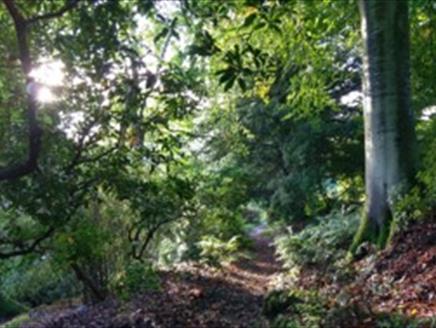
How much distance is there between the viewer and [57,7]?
3.67 meters

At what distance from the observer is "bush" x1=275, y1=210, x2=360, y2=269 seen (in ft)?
30.1

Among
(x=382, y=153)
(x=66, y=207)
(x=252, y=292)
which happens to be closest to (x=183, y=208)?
(x=252, y=292)

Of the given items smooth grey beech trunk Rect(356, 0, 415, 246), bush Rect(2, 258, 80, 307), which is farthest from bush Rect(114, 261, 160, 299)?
smooth grey beech trunk Rect(356, 0, 415, 246)

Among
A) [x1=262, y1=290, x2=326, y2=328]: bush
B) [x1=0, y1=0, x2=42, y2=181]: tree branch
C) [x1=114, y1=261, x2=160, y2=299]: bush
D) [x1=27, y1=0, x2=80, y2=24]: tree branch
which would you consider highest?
[x1=27, y1=0, x2=80, y2=24]: tree branch

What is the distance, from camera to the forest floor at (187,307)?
6344 millimetres

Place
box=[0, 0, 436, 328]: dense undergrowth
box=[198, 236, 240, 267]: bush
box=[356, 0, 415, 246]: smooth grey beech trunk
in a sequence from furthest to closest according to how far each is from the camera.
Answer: box=[198, 236, 240, 267]: bush, box=[356, 0, 415, 246]: smooth grey beech trunk, box=[0, 0, 436, 328]: dense undergrowth

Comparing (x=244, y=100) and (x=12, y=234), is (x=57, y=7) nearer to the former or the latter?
(x=12, y=234)

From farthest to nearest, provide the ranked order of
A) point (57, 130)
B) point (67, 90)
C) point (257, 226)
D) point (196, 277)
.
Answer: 1. point (257, 226)
2. point (196, 277)
3. point (57, 130)
4. point (67, 90)

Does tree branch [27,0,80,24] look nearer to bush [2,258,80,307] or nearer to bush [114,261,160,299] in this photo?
bush [2,258,80,307]

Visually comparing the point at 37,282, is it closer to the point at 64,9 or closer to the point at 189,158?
the point at 189,158

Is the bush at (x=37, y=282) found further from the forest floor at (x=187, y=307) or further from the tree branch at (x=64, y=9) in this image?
the tree branch at (x=64, y=9)

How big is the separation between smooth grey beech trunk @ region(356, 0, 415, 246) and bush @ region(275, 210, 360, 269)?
1002 millimetres

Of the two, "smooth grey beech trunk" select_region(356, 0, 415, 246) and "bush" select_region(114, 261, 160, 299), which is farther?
"bush" select_region(114, 261, 160, 299)

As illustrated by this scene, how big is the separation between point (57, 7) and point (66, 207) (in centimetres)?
151
